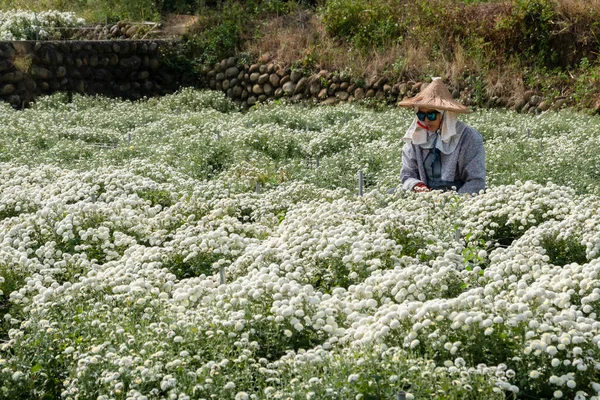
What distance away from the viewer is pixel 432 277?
16.9 ft

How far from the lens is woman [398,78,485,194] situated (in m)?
7.82

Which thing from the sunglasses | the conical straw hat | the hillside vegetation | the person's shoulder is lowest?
the hillside vegetation

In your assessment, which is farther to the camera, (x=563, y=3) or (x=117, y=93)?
(x=117, y=93)

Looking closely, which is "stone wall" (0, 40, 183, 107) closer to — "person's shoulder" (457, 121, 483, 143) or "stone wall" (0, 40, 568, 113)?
"stone wall" (0, 40, 568, 113)

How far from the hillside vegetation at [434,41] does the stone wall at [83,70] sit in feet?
2.68

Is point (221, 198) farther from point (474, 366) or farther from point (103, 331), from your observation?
point (474, 366)

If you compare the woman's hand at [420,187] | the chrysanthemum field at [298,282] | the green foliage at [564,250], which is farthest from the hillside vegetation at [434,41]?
the green foliage at [564,250]

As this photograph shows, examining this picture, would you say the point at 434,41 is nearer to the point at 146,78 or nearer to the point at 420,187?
the point at 146,78

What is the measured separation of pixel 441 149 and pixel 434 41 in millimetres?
9948

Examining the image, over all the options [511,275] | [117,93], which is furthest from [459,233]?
[117,93]

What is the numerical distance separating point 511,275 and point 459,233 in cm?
127

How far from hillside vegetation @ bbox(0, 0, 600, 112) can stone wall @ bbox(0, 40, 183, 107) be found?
82cm

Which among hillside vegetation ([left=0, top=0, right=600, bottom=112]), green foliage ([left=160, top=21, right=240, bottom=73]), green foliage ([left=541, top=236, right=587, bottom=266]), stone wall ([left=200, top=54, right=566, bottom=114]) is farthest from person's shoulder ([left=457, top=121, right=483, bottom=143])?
green foliage ([left=160, top=21, right=240, bottom=73])

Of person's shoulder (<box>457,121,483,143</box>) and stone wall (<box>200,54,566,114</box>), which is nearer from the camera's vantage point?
person's shoulder (<box>457,121,483,143</box>)
